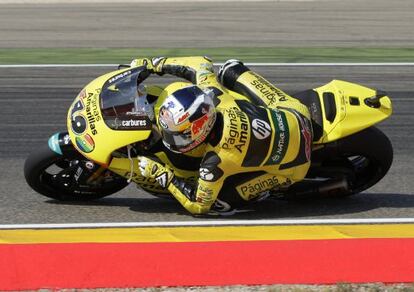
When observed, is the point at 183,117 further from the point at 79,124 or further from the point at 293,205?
the point at 293,205

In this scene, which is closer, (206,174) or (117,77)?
(206,174)

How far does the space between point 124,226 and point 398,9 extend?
13962 mm

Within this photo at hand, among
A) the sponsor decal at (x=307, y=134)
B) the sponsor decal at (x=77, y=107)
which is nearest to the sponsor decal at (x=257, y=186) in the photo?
the sponsor decal at (x=307, y=134)

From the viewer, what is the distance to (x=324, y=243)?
641 centimetres

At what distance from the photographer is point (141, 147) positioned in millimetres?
7082

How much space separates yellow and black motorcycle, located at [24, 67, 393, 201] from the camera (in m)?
7.00

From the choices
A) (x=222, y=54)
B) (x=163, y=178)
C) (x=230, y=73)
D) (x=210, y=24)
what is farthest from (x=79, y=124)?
(x=210, y=24)

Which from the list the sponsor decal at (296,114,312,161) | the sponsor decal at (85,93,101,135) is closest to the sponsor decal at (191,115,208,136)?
the sponsor decal at (85,93,101,135)

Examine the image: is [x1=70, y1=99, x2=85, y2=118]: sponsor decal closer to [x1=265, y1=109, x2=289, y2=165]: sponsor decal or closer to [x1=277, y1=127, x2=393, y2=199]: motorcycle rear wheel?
[x1=265, y1=109, x2=289, y2=165]: sponsor decal

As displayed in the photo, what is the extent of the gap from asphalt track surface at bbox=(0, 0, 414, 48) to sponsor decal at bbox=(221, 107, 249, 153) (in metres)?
8.84

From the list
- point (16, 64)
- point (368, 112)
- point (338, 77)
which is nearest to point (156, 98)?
point (368, 112)

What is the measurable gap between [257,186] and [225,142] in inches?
19.7

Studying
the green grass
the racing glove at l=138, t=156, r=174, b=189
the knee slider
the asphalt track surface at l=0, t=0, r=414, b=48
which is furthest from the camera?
the asphalt track surface at l=0, t=0, r=414, b=48

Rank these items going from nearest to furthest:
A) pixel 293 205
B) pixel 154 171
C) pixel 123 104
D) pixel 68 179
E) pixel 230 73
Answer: pixel 154 171 < pixel 123 104 < pixel 68 179 < pixel 293 205 < pixel 230 73
